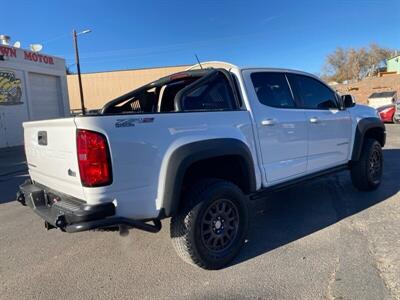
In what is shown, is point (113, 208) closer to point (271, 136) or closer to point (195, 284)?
point (195, 284)

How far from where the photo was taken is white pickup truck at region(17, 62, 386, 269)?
9.31ft

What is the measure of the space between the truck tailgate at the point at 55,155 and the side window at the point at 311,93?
2.92 m

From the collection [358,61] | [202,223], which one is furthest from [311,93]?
[358,61]

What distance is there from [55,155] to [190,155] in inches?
47.2

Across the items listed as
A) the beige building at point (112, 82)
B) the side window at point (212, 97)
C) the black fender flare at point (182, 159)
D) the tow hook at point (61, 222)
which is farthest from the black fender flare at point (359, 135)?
the beige building at point (112, 82)

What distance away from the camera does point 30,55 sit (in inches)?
747

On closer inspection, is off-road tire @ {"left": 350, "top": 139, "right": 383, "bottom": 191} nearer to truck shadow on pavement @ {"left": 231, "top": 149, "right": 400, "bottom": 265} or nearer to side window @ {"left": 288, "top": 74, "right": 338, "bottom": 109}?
truck shadow on pavement @ {"left": 231, "top": 149, "right": 400, "bottom": 265}

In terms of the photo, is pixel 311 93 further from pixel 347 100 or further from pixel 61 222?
pixel 61 222

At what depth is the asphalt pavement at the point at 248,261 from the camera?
122 inches

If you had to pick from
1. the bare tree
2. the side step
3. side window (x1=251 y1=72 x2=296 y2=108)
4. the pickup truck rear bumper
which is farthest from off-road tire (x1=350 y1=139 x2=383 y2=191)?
the bare tree

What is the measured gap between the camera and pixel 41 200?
3574 millimetres

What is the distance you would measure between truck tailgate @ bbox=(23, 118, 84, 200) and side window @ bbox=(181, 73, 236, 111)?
1.18m

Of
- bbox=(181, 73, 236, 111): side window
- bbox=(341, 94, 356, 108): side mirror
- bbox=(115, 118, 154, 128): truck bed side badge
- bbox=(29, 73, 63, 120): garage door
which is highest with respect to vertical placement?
bbox=(29, 73, 63, 120): garage door

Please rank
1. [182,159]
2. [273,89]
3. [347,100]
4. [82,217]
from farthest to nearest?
[347,100]
[273,89]
[182,159]
[82,217]
